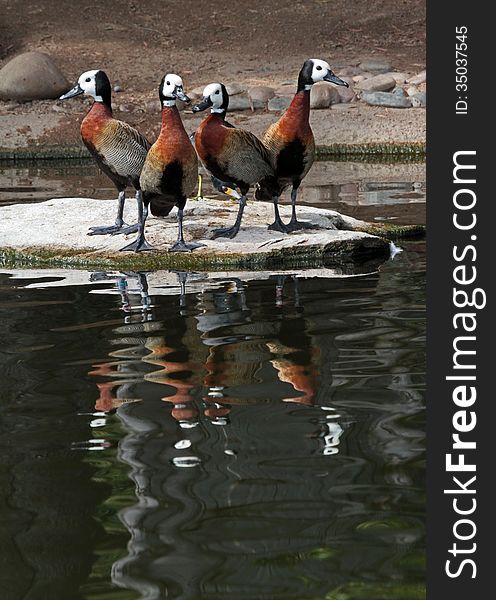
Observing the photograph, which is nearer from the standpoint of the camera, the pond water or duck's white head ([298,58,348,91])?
the pond water

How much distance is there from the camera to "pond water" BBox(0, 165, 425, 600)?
3459 mm

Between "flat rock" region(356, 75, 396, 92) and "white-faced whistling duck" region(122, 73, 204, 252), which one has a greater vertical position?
"flat rock" region(356, 75, 396, 92)

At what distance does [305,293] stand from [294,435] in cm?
299

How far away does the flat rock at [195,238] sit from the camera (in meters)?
8.57

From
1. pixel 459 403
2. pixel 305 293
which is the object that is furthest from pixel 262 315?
pixel 459 403

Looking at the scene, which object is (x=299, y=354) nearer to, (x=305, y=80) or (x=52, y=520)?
(x=52, y=520)

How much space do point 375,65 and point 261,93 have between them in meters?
3.13

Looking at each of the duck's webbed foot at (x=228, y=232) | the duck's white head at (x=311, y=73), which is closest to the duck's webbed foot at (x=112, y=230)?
the duck's webbed foot at (x=228, y=232)

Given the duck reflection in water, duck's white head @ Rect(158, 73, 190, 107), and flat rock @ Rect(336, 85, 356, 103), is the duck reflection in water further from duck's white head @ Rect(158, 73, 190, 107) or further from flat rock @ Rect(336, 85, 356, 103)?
flat rock @ Rect(336, 85, 356, 103)

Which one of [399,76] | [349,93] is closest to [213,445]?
[349,93]

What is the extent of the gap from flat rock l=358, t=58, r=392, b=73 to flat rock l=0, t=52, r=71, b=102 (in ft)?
18.0

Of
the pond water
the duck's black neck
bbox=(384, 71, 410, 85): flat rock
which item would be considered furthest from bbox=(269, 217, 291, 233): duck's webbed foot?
bbox=(384, 71, 410, 85): flat rock

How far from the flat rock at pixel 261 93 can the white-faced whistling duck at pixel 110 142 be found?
467 inches

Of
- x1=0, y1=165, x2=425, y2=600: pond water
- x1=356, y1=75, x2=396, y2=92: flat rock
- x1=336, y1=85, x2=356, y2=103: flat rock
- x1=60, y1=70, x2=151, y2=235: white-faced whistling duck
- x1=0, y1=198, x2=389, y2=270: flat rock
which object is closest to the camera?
x1=0, y1=165, x2=425, y2=600: pond water
